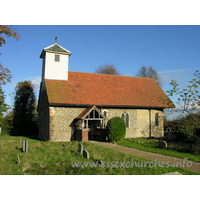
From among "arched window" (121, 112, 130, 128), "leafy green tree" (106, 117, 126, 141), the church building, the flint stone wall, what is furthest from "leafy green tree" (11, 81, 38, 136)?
"leafy green tree" (106, 117, 126, 141)

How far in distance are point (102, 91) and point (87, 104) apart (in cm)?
344

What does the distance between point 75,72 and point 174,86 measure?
47.6 feet

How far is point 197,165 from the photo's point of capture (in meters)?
9.33

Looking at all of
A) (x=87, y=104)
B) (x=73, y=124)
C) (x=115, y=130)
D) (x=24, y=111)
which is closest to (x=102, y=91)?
(x=87, y=104)

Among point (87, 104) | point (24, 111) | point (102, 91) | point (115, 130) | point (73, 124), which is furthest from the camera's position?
→ point (24, 111)

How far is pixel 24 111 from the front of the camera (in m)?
28.4

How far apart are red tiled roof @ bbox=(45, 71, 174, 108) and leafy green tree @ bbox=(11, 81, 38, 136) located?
995 centimetres

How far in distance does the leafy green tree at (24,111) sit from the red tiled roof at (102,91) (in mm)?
9955

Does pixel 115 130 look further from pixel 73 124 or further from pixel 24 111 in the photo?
pixel 24 111

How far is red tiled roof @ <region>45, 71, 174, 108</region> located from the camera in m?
19.8

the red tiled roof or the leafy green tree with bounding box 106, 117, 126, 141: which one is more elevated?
the red tiled roof

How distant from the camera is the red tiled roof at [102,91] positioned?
1981 cm

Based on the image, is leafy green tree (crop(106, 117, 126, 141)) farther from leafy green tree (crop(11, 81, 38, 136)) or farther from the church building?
leafy green tree (crop(11, 81, 38, 136))

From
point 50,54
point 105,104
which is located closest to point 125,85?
point 105,104
